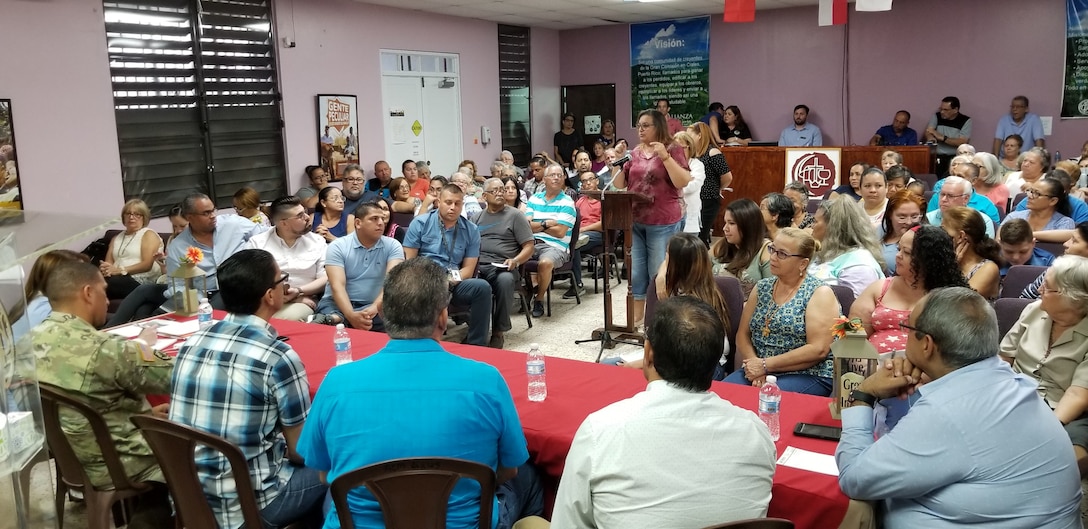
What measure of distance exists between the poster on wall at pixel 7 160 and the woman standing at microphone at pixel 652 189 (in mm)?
4809

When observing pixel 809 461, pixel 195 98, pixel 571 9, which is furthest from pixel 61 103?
pixel 809 461

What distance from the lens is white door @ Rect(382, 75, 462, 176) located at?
9883 millimetres

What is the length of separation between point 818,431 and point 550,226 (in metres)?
4.46

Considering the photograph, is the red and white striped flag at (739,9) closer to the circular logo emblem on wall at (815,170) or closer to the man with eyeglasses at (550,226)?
the man with eyeglasses at (550,226)

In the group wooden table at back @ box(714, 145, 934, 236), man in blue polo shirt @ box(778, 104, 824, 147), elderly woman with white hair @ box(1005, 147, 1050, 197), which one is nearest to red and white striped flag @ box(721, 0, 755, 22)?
wooden table at back @ box(714, 145, 934, 236)

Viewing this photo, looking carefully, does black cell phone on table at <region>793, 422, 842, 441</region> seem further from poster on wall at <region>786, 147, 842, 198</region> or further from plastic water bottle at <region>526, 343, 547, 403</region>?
poster on wall at <region>786, 147, 842, 198</region>

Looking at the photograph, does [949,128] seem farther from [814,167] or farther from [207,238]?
[207,238]

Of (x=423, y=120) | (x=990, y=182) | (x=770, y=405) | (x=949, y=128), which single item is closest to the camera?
(x=770, y=405)

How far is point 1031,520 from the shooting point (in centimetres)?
181

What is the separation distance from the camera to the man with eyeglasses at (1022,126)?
31.6ft

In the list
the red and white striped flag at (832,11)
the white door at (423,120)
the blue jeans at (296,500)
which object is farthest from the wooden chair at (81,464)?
the white door at (423,120)

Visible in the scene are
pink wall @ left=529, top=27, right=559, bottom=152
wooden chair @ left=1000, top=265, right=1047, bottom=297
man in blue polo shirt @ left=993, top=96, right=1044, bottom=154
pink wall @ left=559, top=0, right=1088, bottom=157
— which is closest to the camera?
wooden chair @ left=1000, top=265, right=1047, bottom=297

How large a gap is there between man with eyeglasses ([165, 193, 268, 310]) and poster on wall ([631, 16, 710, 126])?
8.06 metres

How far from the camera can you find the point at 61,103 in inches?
265
